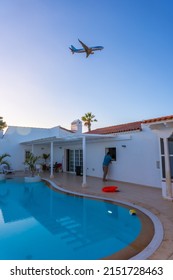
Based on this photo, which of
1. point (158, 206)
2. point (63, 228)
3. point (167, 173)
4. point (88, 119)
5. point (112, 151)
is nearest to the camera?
point (63, 228)

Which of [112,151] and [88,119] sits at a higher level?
[88,119]

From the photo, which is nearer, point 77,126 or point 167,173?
point 167,173

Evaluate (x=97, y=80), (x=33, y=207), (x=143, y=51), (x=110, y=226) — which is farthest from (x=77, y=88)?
(x=110, y=226)

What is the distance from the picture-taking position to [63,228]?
273 inches

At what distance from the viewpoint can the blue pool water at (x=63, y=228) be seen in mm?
5147

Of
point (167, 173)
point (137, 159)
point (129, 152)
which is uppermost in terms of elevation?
point (129, 152)

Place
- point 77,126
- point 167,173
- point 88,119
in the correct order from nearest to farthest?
point 167,173 < point 77,126 < point 88,119

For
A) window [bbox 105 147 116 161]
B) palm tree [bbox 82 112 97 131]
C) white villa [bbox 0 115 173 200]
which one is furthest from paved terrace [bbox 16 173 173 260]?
palm tree [bbox 82 112 97 131]

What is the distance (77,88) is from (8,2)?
307 inches

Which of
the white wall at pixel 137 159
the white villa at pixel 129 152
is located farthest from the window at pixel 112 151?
the white wall at pixel 137 159

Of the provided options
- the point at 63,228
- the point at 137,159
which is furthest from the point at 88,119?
the point at 63,228

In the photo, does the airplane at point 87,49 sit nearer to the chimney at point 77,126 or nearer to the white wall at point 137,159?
the white wall at point 137,159

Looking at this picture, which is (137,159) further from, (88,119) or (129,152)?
(88,119)

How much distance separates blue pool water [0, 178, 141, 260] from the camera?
5147 mm
